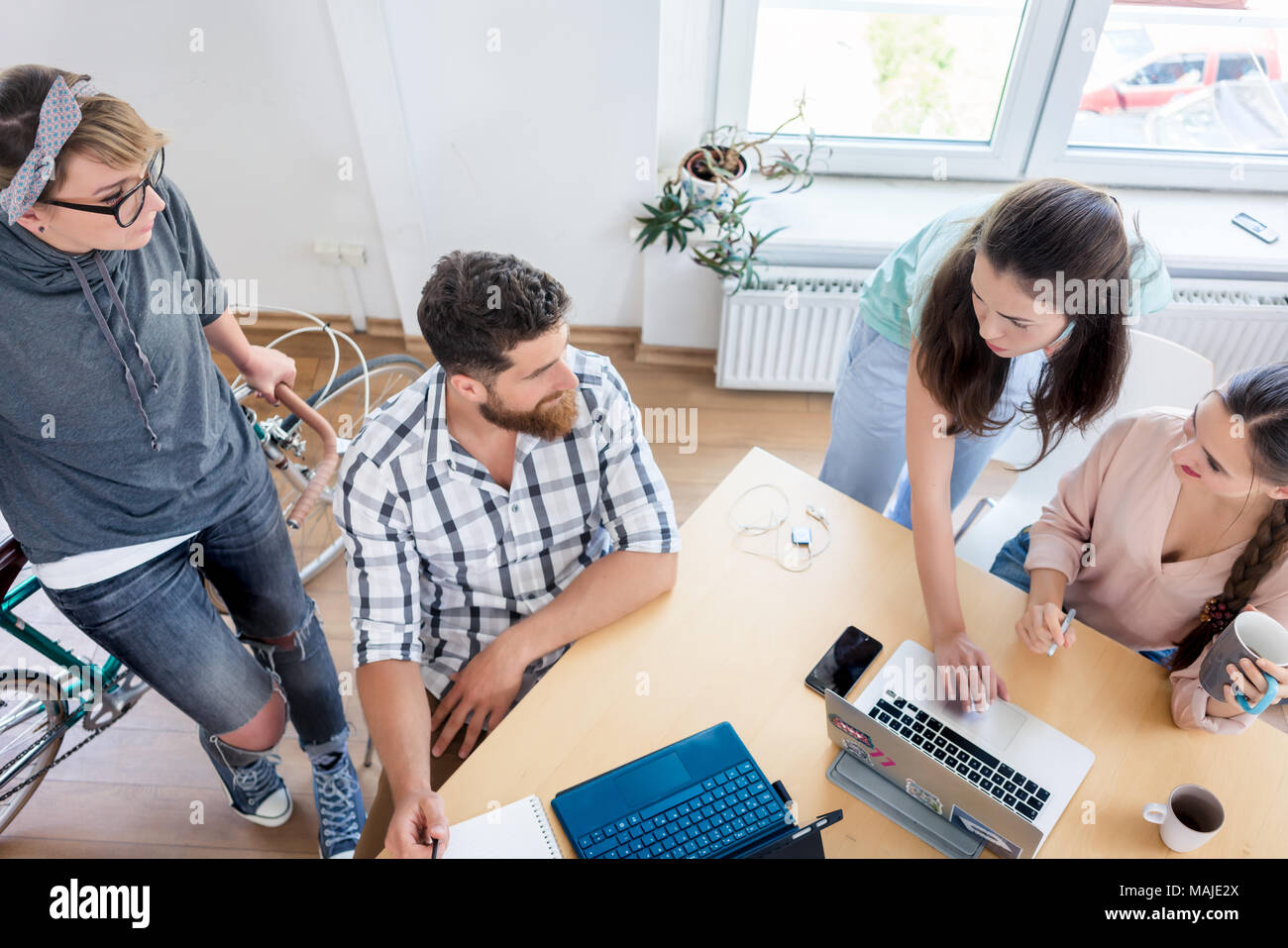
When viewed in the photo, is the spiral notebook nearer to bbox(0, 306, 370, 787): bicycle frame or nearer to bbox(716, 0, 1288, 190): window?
bbox(0, 306, 370, 787): bicycle frame

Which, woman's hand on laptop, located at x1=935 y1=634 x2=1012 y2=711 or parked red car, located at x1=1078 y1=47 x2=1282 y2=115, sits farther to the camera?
parked red car, located at x1=1078 y1=47 x2=1282 y2=115

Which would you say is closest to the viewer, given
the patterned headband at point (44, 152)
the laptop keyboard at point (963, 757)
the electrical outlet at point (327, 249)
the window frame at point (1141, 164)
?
the patterned headband at point (44, 152)

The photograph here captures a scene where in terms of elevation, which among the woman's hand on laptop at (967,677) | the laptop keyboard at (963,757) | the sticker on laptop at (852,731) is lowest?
the laptop keyboard at (963,757)

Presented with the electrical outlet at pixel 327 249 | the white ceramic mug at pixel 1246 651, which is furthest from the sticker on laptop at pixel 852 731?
the electrical outlet at pixel 327 249

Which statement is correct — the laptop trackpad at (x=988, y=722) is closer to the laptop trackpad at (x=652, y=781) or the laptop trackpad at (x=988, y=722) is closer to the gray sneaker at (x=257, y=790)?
the laptop trackpad at (x=652, y=781)

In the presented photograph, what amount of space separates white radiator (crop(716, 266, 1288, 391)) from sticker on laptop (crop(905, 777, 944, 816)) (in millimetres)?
1432

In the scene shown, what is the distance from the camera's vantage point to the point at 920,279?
1.56 metres

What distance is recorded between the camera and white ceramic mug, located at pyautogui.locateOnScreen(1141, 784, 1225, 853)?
1.16 m

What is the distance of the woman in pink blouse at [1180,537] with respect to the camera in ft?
4.12

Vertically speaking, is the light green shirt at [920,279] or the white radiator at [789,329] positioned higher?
the light green shirt at [920,279]

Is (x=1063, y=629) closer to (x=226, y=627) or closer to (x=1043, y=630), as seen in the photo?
(x=1043, y=630)

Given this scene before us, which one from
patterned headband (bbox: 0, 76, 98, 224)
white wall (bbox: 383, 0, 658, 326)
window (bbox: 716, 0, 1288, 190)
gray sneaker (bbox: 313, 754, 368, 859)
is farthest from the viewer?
window (bbox: 716, 0, 1288, 190)

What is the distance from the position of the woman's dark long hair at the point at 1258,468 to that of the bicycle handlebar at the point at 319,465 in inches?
55.6

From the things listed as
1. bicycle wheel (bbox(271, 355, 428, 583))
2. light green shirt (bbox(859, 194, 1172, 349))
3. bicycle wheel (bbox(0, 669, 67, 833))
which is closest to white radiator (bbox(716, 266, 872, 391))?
light green shirt (bbox(859, 194, 1172, 349))
